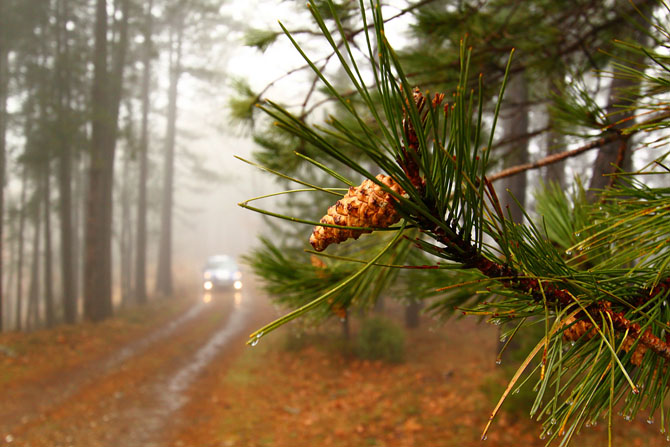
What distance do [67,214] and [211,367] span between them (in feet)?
27.1

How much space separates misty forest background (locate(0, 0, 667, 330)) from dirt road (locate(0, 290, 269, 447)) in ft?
13.0

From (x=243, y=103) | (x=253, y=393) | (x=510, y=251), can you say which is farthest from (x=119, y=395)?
(x=510, y=251)

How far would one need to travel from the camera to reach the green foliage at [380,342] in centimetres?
1037

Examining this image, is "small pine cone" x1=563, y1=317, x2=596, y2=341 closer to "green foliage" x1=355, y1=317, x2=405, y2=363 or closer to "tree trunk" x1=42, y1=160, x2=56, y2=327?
"green foliage" x1=355, y1=317, x2=405, y2=363

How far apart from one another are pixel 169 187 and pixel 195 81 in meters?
7.87

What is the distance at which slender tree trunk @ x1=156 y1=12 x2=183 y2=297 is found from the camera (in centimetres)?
2309

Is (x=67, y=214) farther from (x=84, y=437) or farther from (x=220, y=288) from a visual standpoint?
(x=220, y=288)

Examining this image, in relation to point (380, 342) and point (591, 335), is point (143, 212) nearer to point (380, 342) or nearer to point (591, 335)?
point (380, 342)

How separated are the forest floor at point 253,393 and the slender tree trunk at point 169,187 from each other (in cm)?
950

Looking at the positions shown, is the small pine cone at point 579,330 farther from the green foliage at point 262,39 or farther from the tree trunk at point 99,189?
the tree trunk at point 99,189

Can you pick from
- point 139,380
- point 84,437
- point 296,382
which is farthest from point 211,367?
point 84,437

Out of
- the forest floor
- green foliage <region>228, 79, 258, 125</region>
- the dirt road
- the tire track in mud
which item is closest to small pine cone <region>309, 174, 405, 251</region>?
green foliage <region>228, 79, 258, 125</region>

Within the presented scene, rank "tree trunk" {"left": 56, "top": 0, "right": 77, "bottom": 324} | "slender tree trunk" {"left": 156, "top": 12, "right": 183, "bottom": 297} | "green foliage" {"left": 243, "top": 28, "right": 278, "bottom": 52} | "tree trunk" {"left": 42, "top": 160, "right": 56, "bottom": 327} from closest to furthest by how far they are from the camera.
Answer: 1. "green foliage" {"left": 243, "top": 28, "right": 278, "bottom": 52}
2. "tree trunk" {"left": 56, "top": 0, "right": 77, "bottom": 324}
3. "tree trunk" {"left": 42, "top": 160, "right": 56, "bottom": 327}
4. "slender tree trunk" {"left": 156, "top": 12, "right": 183, "bottom": 297}

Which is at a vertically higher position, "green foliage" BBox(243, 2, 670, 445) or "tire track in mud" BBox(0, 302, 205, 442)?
"green foliage" BBox(243, 2, 670, 445)
